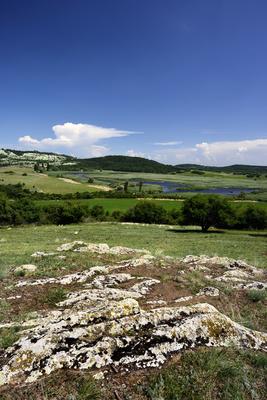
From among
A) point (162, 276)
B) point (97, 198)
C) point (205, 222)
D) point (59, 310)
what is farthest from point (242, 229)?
point (97, 198)

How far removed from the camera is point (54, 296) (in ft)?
40.2

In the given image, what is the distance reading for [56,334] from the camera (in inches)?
312

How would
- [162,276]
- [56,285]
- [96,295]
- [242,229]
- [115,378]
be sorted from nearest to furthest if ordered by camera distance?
[115,378], [96,295], [56,285], [162,276], [242,229]

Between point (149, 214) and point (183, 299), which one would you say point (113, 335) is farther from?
point (149, 214)

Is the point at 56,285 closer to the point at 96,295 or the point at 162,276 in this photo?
the point at 96,295

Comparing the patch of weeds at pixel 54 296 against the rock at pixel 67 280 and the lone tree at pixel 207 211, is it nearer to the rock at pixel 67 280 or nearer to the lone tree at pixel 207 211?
the rock at pixel 67 280

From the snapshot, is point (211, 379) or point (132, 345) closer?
point (211, 379)

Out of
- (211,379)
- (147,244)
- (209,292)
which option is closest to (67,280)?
(209,292)

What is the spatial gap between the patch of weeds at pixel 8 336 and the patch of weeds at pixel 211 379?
3.66 meters

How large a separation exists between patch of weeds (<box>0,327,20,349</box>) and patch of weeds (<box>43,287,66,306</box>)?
2703mm

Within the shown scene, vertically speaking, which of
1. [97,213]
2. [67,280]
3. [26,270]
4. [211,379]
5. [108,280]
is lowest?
[97,213]

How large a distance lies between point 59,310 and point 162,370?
4.59m

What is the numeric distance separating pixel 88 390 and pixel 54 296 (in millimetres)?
6388

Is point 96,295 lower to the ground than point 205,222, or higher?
higher
